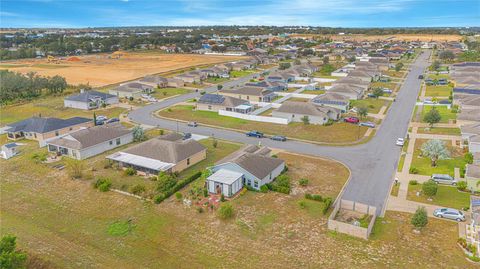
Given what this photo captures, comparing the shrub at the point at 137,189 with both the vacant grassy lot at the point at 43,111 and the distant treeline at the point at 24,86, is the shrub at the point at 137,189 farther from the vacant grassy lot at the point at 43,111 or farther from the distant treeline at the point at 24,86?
the distant treeline at the point at 24,86

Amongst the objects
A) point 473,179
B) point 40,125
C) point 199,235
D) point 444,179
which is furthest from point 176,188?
point 40,125

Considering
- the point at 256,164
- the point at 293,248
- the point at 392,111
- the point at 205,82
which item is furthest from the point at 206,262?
the point at 205,82

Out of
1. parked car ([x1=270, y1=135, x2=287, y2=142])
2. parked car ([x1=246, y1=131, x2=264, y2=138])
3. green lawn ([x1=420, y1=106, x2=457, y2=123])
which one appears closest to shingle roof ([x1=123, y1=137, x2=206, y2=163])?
parked car ([x1=246, y1=131, x2=264, y2=138])

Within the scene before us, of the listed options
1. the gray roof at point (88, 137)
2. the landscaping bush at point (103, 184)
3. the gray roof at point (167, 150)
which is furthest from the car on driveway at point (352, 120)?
the landscaping bush at point (103, 184)

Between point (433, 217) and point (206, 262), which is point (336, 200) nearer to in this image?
point (433, 217)

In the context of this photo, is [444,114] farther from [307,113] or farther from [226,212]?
[226,212]

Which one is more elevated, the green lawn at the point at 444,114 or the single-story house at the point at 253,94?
the single-story house at the point at 253,94

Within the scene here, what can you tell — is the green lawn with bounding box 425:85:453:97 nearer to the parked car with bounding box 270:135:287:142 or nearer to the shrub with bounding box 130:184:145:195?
the parked car with bounding box 270:135:287:142
